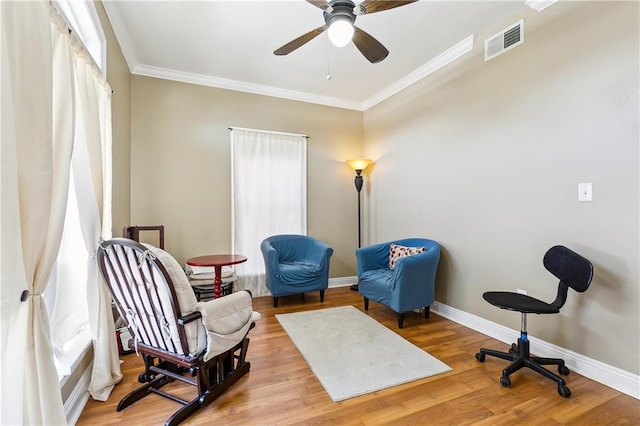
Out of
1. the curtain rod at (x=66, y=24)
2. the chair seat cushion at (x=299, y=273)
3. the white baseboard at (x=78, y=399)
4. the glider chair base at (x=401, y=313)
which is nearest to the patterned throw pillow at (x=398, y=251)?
the glider chair base at (x=401, y=313)

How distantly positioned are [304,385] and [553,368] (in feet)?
6.49

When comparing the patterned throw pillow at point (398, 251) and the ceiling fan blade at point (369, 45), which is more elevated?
the ceiling fan blade at point (369, 45)

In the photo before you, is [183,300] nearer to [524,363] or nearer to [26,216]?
[26,216]

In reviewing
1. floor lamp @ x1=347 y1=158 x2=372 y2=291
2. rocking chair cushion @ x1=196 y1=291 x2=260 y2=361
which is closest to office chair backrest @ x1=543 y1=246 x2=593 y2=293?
rocking chair cushion @ x1=196 y1=291 x2=260 y2=361

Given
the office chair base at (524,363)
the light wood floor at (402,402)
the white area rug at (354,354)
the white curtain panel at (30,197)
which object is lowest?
the light wood floor at (402,402)

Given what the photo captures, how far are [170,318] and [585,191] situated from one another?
302cm

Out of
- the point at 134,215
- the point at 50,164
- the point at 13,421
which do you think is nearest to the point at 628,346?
the point at 13,421

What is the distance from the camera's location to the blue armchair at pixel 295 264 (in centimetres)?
370

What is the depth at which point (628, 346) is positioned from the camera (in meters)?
2.01

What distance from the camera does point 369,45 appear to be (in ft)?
7.47

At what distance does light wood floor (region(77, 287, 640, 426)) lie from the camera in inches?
68.8

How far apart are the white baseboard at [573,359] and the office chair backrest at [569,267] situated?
2.09ft

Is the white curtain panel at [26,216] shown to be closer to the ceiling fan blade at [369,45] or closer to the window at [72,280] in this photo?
the window at [72,280]

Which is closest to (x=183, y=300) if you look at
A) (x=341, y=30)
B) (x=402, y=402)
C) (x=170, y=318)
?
(x=170, y=318)
